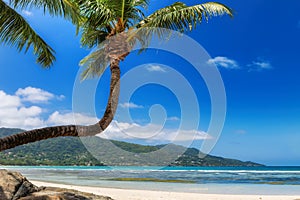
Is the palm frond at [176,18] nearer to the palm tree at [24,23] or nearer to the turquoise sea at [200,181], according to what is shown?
the palm tree at [24,23]

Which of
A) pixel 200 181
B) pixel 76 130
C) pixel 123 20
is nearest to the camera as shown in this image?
pixel 76 130

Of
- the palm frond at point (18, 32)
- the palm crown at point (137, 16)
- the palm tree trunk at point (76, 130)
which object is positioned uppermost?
the palm crown at point (137, 16)

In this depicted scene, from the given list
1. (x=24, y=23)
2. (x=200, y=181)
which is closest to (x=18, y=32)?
(x=24, y=23)

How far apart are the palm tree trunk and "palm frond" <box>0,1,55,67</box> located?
63.0 inches

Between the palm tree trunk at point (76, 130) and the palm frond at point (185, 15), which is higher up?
the palm frond at point (185, 15)

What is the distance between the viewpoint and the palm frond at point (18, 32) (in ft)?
19.3

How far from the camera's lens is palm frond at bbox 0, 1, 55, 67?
5.90 m

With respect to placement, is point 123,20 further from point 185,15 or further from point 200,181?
point 200,181

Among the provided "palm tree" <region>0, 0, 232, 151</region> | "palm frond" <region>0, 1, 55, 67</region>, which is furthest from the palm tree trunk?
"palm frond" <region>0, 1, 55, 67</region>

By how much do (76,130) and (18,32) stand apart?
231cm

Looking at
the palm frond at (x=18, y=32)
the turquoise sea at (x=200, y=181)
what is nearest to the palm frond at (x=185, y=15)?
the palm frond at (x=18, y=32)

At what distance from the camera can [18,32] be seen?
6234mm

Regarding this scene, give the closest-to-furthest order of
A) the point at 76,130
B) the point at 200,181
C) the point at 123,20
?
the point at 76,130 < the point at 123,20 < the point at 200,181

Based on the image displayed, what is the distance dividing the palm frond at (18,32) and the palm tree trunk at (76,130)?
160 centimetres
